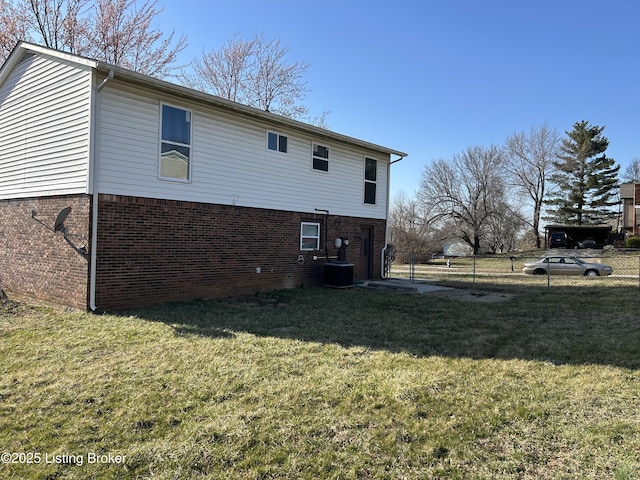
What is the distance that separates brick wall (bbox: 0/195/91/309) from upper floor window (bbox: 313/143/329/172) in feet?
22.7

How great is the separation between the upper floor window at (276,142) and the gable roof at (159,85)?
1.02 ft

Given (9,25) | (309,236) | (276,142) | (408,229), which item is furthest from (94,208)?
(408,229)

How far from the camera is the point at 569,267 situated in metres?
19.6

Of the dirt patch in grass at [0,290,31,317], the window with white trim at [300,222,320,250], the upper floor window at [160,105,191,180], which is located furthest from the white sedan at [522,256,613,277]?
the dirt patch in grass at [0,290,31,317]

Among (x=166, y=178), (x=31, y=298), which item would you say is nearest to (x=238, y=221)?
(x=166, y=178)

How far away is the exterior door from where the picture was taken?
15234mm

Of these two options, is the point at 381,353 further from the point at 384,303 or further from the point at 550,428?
the point at 384,303

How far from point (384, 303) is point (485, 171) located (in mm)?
32302

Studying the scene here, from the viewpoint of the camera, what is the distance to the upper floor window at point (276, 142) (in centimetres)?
1166

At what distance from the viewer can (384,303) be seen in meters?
10.1

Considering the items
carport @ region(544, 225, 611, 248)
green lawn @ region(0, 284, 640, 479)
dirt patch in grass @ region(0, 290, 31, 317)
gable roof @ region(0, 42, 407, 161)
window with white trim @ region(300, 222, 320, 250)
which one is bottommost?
green lawn @ region(0, 284, 640, 479)

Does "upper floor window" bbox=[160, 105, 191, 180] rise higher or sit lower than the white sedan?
higher

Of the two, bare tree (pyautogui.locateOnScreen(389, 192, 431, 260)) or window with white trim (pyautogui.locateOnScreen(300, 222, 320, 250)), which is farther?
bare tree (pyautogui.locateOnScreen(389, 192, 431, 260))

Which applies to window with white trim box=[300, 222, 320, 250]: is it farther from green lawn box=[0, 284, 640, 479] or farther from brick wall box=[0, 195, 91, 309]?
brick wall box=[0, 195, 91, 309]
